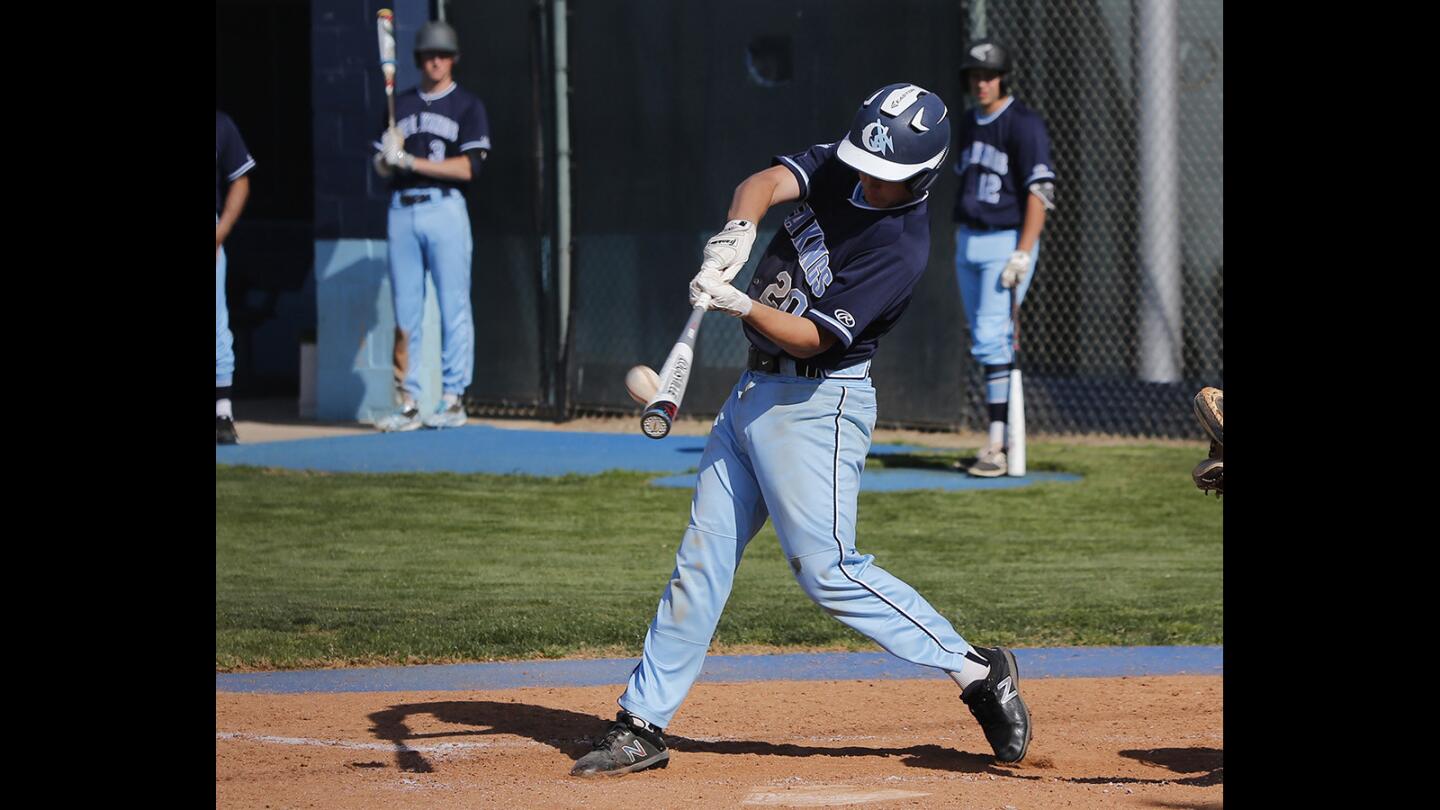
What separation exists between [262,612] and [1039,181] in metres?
4.98

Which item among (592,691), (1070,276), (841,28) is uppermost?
(841,28)

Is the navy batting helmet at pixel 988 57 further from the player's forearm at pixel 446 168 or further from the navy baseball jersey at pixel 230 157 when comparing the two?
the navy baseball jersey at pixel 230 157

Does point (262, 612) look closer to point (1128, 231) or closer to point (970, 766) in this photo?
point (970, 766)

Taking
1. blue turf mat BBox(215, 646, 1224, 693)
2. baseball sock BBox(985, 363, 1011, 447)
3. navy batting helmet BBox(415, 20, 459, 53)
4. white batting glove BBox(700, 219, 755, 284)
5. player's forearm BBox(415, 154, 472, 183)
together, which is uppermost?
navy batting helmet BBox(415, 20, 459, 53)

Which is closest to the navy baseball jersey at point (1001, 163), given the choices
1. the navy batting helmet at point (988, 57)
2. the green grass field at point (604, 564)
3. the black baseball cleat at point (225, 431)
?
the navy batting helmet at point (988, 57)

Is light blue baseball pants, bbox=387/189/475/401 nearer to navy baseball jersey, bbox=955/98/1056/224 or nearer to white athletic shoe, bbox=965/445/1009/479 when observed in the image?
navy baseball jersey, bbox=955/98/1056/224

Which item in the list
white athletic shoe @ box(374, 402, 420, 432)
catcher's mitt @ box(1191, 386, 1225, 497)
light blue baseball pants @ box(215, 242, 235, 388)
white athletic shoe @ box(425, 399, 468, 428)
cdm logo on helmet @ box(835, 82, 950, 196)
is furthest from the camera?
white athletic shoe @ box(425, 399, 468, 428)

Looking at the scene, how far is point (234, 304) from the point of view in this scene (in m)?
16.0

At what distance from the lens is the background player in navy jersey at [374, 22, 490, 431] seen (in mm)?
12086

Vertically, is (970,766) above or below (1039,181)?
below

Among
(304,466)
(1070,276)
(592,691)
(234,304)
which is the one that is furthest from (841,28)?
(592,691)

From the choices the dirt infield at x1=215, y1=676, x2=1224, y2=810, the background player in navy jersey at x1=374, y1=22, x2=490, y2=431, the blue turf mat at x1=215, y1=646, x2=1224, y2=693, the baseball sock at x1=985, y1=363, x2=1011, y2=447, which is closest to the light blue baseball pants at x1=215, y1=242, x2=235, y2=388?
the background player in navy jersey at x1=374, y1=22, x2=490, y2=431

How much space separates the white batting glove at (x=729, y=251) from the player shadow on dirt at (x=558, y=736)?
144 centimetres
